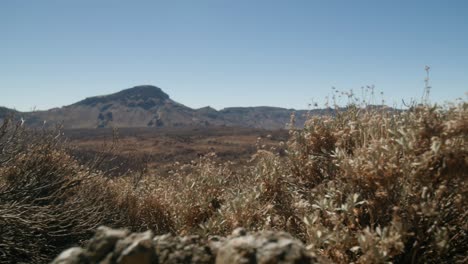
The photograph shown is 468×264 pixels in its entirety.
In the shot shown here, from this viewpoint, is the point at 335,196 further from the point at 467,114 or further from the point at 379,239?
the point at 467,114

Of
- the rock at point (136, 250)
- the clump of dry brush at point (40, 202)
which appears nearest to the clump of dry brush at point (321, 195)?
the clump of dry brush at point (40, 202)

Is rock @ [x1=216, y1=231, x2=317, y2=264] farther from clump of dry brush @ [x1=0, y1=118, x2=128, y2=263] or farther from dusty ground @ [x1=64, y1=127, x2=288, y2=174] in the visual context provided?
clump of dry brush @ [x1=0, y1=118, x2=128, y2=263]

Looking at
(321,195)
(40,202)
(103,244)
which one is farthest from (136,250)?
(40,202)

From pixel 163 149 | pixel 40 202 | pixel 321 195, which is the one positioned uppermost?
pixel 321 195

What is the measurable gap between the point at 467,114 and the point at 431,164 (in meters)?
0.61

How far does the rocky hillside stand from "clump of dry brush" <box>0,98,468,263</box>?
2.61 feet

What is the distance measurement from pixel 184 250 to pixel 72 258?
84 centimetres

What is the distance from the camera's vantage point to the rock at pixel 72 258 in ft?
9.16

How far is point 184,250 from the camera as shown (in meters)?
3.01

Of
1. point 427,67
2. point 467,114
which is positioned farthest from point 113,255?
point 427,67

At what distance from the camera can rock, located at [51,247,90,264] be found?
9.16ft

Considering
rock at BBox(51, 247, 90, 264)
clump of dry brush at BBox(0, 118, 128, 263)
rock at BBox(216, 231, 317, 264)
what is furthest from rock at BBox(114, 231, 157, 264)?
clump of dry brush at BBox(0, 118, 128, 263)

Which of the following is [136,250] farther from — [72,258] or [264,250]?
[264,250]

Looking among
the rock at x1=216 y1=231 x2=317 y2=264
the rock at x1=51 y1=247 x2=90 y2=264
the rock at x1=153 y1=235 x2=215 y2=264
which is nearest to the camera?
the rock at x1=216 y1=231 x2=317 y2=264
